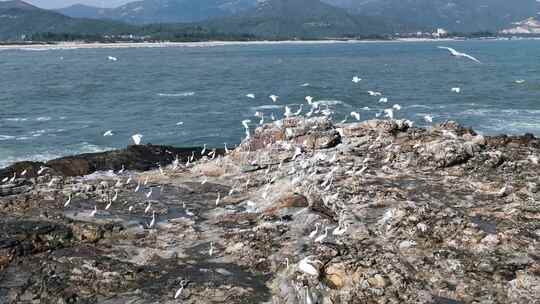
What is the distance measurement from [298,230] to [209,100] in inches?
2228

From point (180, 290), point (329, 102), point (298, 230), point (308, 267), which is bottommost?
point (329, 102)

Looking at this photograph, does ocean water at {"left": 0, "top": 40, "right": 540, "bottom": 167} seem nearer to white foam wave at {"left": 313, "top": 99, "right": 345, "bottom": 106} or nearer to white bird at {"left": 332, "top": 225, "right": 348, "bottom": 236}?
white foam wave at {"left": 313, "top": 99, "right": 345, "bottom": 106}

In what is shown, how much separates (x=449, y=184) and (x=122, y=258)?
10776 millimetres

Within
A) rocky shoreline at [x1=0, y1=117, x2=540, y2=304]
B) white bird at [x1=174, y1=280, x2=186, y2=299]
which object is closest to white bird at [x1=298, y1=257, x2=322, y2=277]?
rocky shoreline at [x1=0, y1=117, x2=540, y2=304]

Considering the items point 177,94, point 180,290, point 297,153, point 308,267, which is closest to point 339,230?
point 308,267

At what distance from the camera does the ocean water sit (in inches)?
1993

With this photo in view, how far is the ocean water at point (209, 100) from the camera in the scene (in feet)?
166

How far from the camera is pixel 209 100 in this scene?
7206 centimetres

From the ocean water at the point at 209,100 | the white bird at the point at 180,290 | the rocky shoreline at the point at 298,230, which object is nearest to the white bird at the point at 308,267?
the rocky shoreline at the point at 298,230

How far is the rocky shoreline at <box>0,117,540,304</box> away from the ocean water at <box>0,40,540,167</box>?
964 inches

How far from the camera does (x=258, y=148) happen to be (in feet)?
90.6

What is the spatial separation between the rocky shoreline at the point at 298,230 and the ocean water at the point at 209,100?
2449cm

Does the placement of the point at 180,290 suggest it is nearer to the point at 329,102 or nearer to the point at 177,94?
the point at 329,102

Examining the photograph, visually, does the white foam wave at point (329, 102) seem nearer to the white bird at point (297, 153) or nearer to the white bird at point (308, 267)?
the white bird at point (297, 153)
